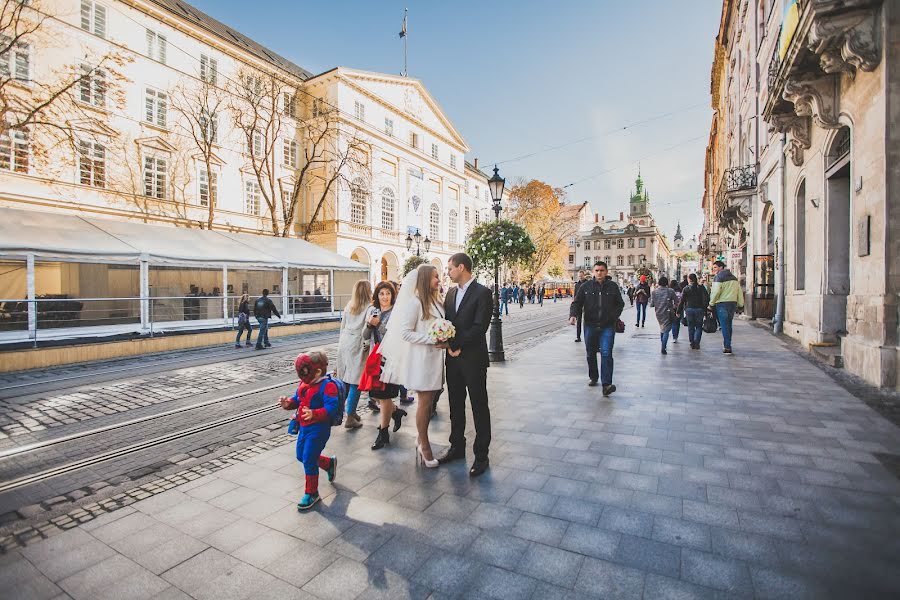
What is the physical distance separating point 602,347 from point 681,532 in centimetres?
409

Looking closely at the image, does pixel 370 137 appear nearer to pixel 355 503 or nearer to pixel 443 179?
pixel 443 179

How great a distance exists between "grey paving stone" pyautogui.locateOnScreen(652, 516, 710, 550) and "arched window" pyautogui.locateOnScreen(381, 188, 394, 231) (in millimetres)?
36885

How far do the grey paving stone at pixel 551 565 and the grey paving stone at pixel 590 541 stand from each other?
8cm

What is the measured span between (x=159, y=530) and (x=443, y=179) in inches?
1833

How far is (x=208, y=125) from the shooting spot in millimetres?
26094

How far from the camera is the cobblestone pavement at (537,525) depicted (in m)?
2.50

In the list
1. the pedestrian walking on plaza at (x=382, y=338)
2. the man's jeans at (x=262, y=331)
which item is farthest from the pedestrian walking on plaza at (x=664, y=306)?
the man's jeans at (x=262, y=331)

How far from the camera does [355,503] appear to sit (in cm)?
345

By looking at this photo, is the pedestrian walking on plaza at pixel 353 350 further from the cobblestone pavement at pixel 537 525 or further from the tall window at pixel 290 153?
the tall window at pixel 290 153

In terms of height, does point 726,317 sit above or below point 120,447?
above

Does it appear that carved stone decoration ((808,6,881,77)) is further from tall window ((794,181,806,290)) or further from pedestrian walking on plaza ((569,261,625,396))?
tall window ((794,181,806,290))

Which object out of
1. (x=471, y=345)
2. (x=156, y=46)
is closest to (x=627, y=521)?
(x=471, y=345)

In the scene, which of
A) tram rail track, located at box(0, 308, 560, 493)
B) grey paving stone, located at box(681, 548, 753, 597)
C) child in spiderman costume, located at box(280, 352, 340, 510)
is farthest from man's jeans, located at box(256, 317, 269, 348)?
grey paving stone, located at box(681, 548, 753, 597)

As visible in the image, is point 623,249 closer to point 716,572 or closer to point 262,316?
point 262,316
